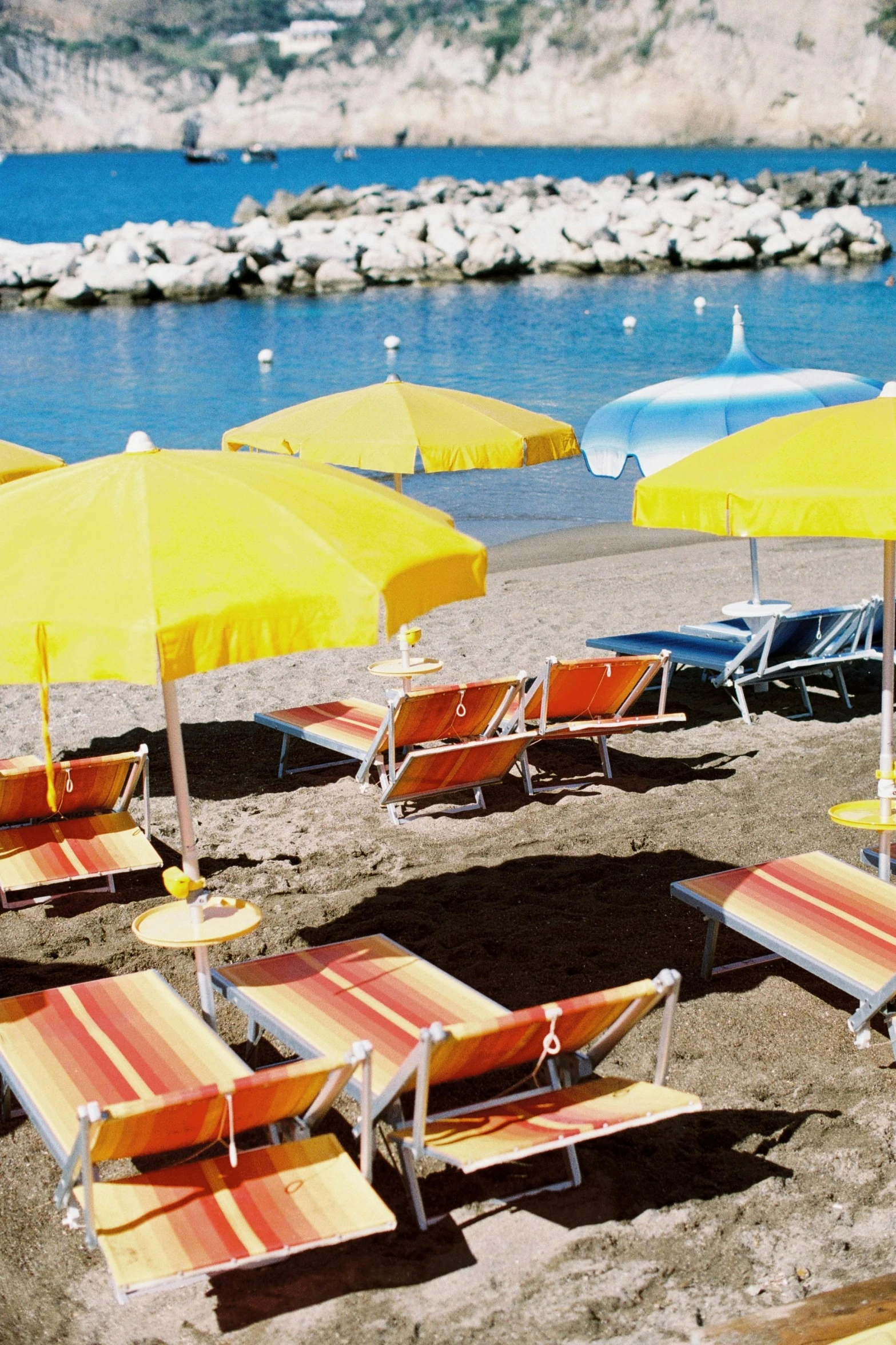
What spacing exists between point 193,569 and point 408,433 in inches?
148

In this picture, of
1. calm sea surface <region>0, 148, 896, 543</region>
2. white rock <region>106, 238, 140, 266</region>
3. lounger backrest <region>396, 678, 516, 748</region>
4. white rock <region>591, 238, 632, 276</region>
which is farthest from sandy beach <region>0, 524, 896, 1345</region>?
white rock <region>591, 238, 632, 276</region>

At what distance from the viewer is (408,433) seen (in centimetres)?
718

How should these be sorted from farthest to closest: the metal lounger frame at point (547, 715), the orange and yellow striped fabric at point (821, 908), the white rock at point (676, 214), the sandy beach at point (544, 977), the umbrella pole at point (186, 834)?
the white rock at point (676, 214)
the metal lounger frame at point (547, 715)
the orange and yellow striped fabric at point (821, 908)
the umbrella pole at point (186, 834)
the sandy beach at point (544, 977)

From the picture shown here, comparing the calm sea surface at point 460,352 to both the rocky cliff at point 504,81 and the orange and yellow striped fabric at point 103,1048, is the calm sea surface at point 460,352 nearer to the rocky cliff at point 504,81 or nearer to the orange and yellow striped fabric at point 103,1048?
the orange and yellow striped fabric at point 103,1048

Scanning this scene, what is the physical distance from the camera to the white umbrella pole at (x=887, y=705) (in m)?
5.16

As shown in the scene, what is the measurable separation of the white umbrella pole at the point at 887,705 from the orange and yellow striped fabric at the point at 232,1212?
2.50 meters

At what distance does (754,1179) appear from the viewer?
3.96m

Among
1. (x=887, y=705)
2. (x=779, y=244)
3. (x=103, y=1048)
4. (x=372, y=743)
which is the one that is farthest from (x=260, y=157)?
(x=103, y=1048)

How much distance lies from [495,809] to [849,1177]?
332 cm

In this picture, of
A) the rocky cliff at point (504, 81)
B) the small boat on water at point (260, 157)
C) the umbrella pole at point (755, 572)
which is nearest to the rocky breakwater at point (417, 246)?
the umbrella pole at point (755, 572)

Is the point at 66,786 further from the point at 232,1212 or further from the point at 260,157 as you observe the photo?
the point at 260,157

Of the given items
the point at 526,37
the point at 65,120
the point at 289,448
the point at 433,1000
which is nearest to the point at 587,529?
the point at 289,448

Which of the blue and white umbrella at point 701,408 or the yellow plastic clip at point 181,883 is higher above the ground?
the blue and white umbrella at point 701,408

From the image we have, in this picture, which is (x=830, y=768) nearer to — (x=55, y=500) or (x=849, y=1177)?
(x=849, y=1177)
